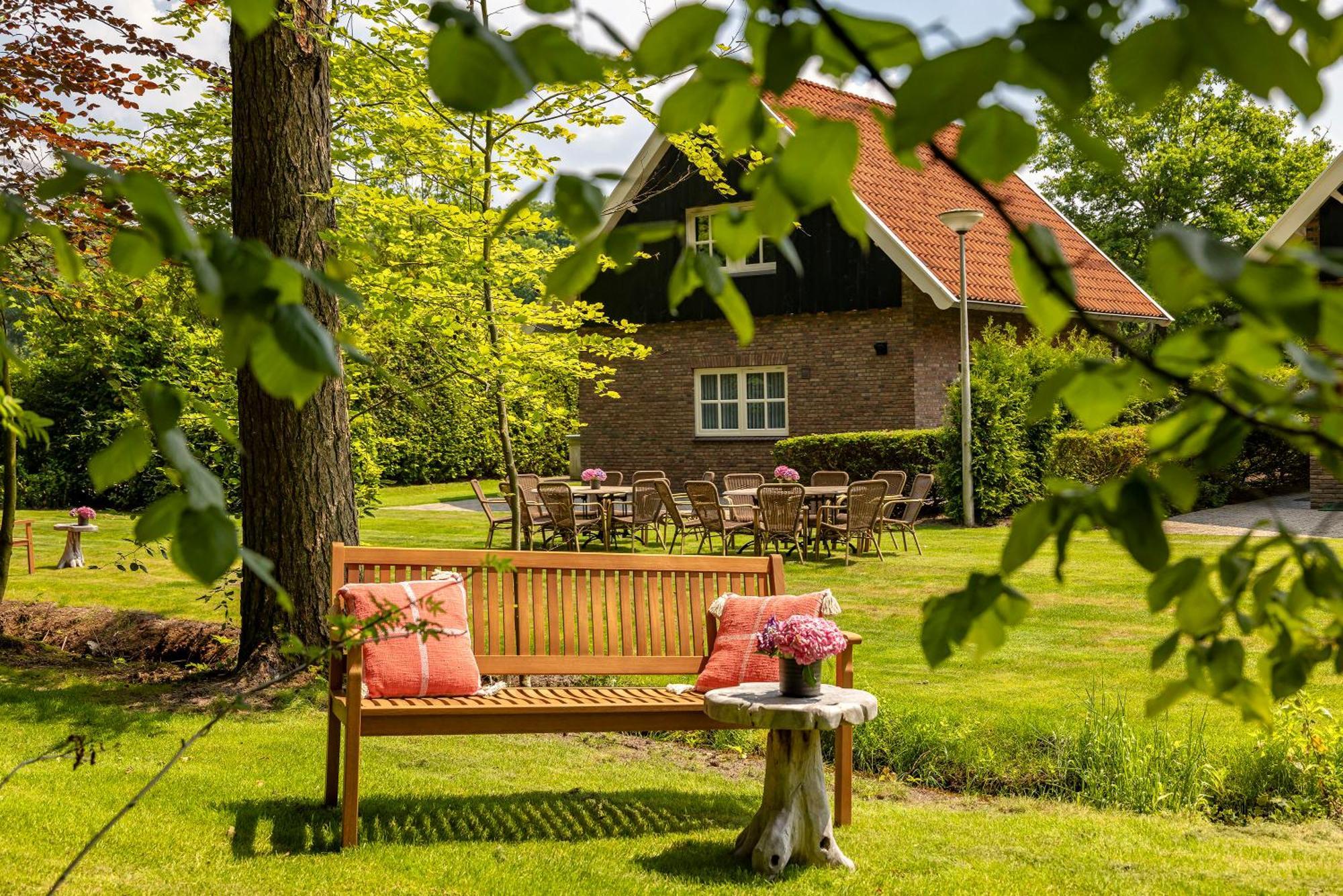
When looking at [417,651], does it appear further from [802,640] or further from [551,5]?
[551,5]

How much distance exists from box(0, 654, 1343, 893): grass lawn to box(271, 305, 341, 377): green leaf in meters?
3.86

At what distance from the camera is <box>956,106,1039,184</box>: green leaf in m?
0.96

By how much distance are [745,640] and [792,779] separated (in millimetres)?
1154

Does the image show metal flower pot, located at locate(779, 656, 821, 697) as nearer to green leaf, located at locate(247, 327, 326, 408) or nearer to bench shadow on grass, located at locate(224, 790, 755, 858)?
bench shadow on grass, located at locate(224, 790, 755, 858)

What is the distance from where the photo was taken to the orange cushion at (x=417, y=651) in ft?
18.0

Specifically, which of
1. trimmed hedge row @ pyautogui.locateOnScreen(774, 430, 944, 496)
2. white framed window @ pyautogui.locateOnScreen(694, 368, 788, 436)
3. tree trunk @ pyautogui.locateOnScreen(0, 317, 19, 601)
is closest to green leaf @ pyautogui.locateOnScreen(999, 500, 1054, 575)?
tree trunk @ pyautogui.locateOnScreen(0, 317, 19, 601)

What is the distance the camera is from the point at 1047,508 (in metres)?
1.10

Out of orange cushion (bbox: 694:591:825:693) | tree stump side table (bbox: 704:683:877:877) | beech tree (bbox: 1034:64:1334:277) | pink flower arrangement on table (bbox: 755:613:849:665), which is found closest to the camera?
tree stump side table (bbox: 704:683:877:877)

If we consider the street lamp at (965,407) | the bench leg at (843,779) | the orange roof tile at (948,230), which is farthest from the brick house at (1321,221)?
the bench leg at (843,779)

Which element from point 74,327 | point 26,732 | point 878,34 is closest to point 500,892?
point 26,732

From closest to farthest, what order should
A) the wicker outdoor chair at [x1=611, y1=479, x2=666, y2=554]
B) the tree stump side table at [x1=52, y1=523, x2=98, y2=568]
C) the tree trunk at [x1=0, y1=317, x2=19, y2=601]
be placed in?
1. the tree trunk at [x1=0, y1=317, x2=19, y2=601]
2. the tree stump side table at [x1=52, y1=523, x2=98, y2=568]
3. the wicker outdoor chair at [x1=611, y1=479, x2=666, y2=554]

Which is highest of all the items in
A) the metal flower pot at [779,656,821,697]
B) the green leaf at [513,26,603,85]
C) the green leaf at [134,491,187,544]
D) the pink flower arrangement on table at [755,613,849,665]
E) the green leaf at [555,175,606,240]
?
the green leaf at [513,26,603,85]

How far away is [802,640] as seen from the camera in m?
4.88

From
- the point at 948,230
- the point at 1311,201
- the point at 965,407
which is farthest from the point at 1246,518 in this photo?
the point at 948,230
